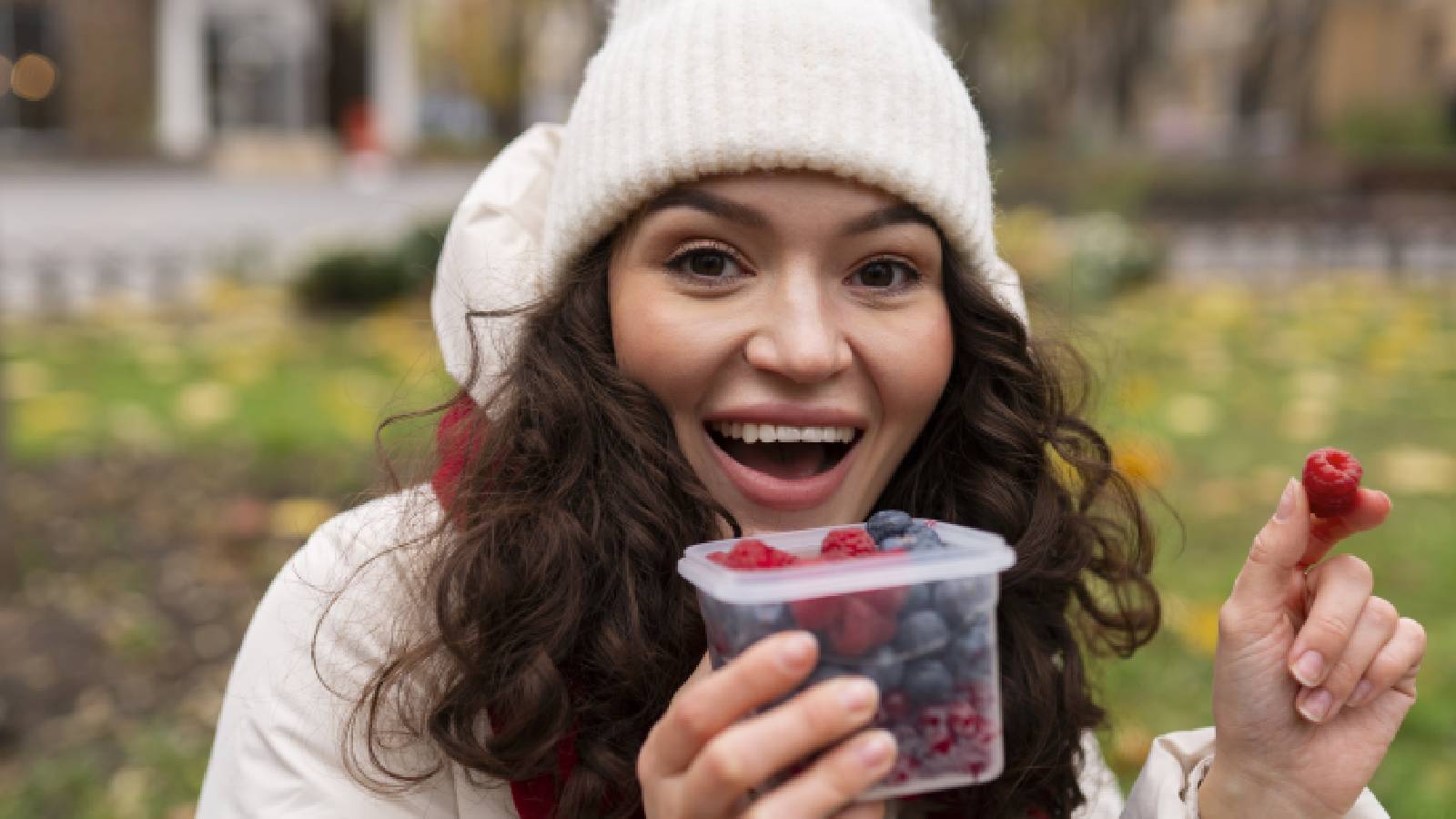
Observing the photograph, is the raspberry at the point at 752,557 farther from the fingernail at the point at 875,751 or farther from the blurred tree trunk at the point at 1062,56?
the blurred tree trunk at the point at 1062,56

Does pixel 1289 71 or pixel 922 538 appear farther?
pixel 1289 71

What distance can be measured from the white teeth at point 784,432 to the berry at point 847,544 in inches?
9.8

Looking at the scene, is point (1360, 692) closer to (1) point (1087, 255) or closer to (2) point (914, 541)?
(2) point (914, 541)

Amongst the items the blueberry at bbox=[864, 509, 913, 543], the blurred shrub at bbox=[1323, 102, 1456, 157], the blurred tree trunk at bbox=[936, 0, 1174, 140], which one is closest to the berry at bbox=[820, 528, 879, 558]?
the blueberry at bbox=[864, 509, 913, 543]

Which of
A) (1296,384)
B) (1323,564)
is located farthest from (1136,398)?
(1323,564)

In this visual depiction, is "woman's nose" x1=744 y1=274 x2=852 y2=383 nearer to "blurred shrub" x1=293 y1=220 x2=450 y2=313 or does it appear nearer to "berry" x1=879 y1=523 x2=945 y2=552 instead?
"berry" x1=879 y1=523 x2=945 y2=552

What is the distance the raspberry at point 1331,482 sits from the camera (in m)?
1.43

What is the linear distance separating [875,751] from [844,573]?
146 mm

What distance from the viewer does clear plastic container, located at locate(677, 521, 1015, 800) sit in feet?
3.89

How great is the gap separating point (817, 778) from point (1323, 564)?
67cm

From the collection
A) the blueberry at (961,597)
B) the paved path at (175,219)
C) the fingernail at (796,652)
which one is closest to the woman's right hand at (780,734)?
the fingernail at (796,652)

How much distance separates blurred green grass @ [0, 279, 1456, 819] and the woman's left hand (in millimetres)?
367

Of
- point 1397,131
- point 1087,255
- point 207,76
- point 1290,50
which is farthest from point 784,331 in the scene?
point 207,76

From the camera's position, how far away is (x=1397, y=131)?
68.2 feet
